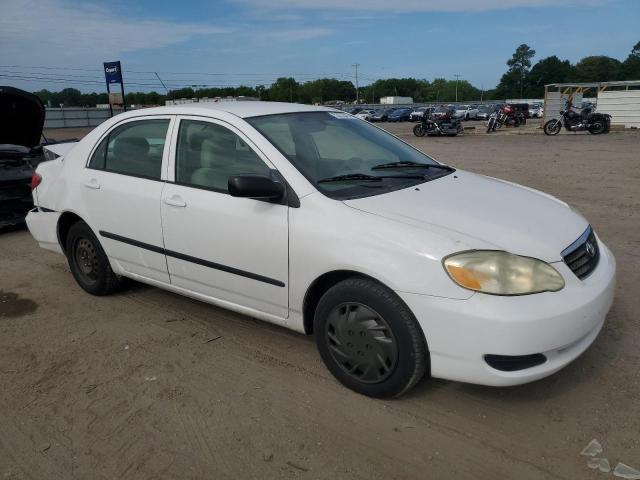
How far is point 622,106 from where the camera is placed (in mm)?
24828

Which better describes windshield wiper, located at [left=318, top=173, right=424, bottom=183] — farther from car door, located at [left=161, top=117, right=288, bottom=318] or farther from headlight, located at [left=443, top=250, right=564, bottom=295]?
headlight, located at [left=443, top=250, right=564, bottom=295]

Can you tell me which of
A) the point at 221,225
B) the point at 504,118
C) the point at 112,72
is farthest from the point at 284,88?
the point at 221,225

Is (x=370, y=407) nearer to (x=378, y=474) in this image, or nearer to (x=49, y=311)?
(x=378, y=474)

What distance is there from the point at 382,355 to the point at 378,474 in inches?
23.8

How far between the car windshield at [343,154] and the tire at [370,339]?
0.59 meters

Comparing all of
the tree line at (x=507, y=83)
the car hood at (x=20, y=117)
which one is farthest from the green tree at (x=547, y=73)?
the car hood at (x=20, y=117)

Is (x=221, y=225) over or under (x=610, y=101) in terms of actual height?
under

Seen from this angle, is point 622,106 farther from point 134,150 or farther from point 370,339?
point 370,339

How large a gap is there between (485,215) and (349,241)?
0.76 m

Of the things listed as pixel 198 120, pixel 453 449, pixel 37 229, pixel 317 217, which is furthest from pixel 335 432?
pixel 37 229

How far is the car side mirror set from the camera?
9.77 ft

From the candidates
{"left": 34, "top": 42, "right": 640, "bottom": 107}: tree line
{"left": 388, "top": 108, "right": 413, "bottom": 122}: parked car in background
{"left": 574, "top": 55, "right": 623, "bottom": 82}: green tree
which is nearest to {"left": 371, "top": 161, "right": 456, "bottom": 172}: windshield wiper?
{"left": 388, "top": 108, "right": 413, "bottom": 122}: parked car in background

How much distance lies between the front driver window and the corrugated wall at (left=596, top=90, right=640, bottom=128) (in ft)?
85.1

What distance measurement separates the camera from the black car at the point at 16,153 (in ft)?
23.0
